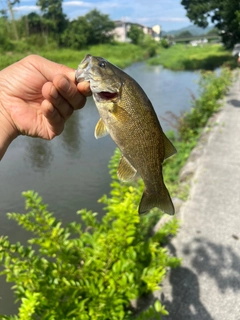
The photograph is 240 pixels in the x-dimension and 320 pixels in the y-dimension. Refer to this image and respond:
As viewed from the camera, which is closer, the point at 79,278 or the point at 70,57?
the point at 79,278

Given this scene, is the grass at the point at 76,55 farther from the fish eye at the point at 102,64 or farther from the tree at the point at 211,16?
the fish eye at the point at 102,64

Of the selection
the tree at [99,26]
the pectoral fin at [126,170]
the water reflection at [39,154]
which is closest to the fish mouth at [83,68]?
the pectoral fin at [126,170]

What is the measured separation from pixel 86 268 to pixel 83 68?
1.72 metres

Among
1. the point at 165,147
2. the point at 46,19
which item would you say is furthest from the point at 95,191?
the point at 46,19

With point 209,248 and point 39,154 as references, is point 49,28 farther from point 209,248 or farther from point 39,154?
point 209,248

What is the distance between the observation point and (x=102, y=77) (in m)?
1.55

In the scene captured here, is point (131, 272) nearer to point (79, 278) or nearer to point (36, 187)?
point (79, 278)

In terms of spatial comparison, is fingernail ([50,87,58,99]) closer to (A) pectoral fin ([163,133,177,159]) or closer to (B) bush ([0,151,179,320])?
(A) pectoral fin ([163,133,177,159])

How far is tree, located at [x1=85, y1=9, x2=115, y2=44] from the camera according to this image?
41.9 meters

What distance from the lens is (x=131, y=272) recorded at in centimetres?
261

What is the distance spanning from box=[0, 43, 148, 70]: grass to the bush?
17.8 metres

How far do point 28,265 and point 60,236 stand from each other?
40 cm

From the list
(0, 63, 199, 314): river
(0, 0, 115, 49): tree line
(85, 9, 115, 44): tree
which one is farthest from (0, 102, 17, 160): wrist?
(85, 9, 115, 44): tree

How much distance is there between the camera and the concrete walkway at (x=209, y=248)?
2.86 meters
